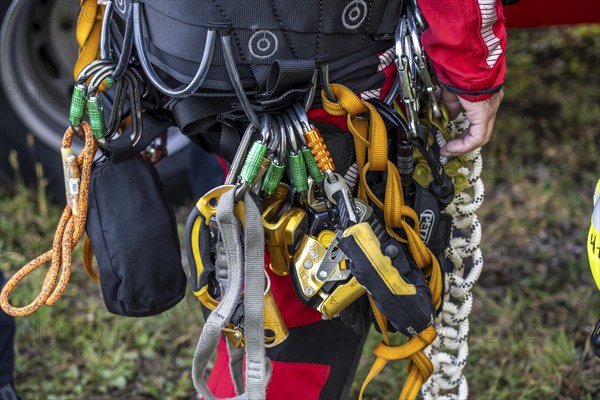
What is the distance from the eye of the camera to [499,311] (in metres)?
2.45

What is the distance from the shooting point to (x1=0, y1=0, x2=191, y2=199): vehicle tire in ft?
8.84

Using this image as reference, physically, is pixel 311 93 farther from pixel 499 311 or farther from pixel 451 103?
pixel 499 311

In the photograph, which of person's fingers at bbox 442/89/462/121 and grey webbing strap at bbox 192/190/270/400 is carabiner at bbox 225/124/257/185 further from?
person's fingers at bbox 442/89/462/121

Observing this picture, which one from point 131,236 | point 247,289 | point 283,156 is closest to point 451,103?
point 283,156

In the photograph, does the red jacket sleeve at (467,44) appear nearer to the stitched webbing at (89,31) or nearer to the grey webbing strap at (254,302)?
the grey webbing strap at (254,302)

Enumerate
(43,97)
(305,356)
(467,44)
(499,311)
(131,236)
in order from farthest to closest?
(43,97)
(499,311)
(305,356)
(131,236)
(467,44)

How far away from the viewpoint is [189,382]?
7.59ft

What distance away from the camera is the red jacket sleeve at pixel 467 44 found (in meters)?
1.20

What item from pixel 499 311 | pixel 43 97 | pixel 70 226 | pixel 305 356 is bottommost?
pixel 499 311

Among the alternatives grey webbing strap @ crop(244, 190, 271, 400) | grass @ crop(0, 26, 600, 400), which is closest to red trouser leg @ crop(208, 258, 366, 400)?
grey webbing strap @ crop(244, 190, 271, 400)

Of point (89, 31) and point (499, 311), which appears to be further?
point (499, 311)

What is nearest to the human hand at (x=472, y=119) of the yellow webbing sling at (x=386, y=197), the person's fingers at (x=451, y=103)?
the person's fingers at (x=451, y=103)

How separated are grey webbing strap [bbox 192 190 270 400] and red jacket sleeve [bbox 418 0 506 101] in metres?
0.41

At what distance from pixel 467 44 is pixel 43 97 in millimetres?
2025
